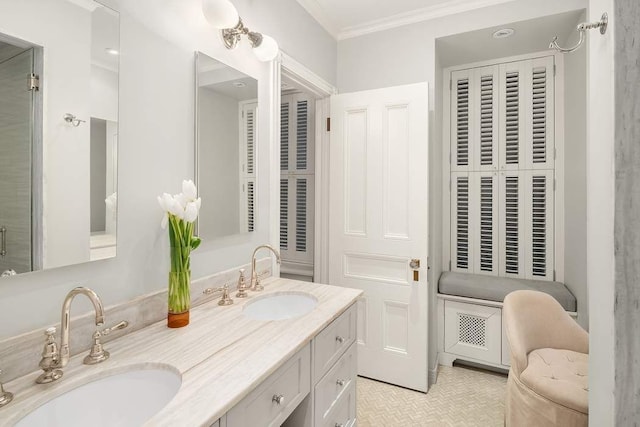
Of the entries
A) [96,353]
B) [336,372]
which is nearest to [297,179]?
[336,372]

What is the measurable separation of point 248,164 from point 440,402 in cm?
202

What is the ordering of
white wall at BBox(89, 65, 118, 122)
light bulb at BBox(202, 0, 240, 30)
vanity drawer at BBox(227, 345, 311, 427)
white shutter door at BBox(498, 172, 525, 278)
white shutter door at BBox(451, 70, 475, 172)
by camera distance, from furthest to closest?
white shutter door at BBox(451, 70, 475, 172) → white shutter door at BBox(498, 172, 525, 278) → light bulb at BBox(202, 0, 240, 30) → white wall at BBox(89, 65, 118, 122) → vanity drawer at BBox(227, 345, 311, 427)

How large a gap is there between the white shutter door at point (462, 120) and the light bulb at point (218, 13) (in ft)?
7.34

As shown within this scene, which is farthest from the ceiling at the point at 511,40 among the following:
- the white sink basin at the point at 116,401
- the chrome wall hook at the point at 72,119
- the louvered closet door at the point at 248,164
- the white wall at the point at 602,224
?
the white sink basin at the point at 116,401

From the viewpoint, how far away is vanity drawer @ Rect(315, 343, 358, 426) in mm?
1239

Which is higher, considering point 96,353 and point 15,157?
point 15,157

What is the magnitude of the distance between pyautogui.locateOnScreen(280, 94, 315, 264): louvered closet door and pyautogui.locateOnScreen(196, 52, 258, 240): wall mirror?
3.89 feet

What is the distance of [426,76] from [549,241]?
1680 mm

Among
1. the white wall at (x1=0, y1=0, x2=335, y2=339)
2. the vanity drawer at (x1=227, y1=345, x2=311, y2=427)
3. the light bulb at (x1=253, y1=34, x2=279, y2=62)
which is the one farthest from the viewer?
the light bulb at (x1=253, y1=34, x2=279, y2=62)

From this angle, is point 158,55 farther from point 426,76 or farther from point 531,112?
point 531,112

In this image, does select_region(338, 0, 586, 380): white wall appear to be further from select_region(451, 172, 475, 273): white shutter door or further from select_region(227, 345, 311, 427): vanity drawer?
select_region(227, 345, 311, 427): vanity drawer

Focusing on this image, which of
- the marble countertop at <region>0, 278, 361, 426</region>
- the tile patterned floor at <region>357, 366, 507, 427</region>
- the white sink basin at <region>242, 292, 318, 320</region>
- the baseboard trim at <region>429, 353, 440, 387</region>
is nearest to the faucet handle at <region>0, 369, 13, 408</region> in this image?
the marble countertop at <region>0, 278, 361, 426</region>

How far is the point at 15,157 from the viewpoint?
0.84m

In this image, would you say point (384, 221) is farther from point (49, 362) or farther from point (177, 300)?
point (49, 362)
